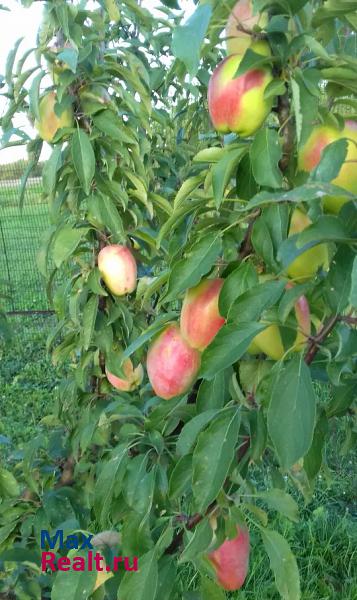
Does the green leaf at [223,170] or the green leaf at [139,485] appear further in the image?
the green leaf at [139,485]

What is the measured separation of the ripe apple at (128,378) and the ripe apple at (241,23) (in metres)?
0.71

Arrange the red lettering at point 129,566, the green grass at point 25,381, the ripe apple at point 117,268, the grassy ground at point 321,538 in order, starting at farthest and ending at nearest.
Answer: the green grass at point 25,381
the grassy ground at point 321,538
the ripe apple at point 117,268
the red lettering at point 129,566

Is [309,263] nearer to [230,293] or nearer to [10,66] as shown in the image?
[230,293]

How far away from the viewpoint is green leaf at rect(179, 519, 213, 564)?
63 centimetres

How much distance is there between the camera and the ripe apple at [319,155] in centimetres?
62

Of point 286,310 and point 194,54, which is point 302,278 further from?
point 194,54

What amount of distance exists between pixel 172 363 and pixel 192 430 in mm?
109

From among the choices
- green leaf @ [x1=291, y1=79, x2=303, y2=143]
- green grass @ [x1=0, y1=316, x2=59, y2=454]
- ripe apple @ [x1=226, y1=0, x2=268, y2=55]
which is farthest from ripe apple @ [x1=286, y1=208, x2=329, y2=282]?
green grass @ [x1=0, y1=316, x2=59, y2=454]

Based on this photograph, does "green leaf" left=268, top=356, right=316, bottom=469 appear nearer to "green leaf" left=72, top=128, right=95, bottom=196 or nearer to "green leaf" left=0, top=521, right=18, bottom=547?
"green leaf" left=72, top=128, right=95, bottom=196

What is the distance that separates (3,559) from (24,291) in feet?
11.7

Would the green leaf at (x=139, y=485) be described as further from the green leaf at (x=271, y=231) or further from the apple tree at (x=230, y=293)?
the green leaf at (x=271, y=231)

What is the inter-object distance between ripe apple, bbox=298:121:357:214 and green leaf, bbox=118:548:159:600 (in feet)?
1.31

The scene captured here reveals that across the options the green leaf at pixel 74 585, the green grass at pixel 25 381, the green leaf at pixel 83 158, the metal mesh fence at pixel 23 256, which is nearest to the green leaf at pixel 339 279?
the green leaf at pixel 74 585

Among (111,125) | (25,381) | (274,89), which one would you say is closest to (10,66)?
(111,125)
